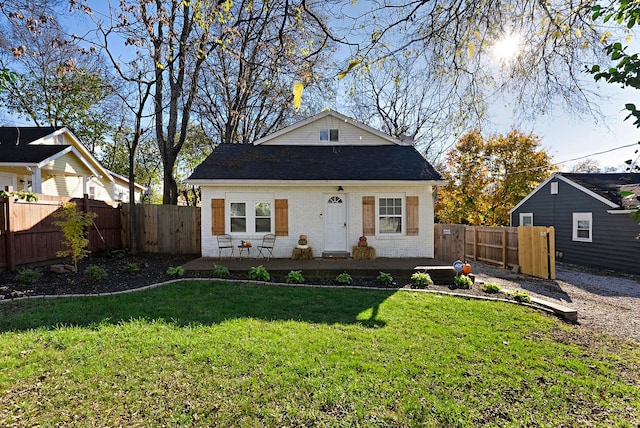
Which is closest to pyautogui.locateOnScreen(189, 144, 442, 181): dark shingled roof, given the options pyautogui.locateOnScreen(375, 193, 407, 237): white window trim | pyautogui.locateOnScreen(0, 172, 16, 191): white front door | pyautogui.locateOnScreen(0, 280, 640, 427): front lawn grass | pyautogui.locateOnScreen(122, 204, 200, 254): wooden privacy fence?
pyautogui.locateOnScreen(375, 193, 407, 237): white window trim

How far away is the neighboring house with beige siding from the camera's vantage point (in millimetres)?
11961

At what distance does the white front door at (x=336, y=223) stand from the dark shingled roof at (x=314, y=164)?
88 centimetres

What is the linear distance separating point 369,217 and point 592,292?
264 inches

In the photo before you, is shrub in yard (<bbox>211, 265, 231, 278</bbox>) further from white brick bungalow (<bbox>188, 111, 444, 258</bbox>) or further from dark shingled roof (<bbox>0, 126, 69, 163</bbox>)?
dark shingled roof (<bbox>0, 126, 69, 163</bbox>)

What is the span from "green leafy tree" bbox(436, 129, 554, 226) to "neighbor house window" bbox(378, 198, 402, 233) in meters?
12.4

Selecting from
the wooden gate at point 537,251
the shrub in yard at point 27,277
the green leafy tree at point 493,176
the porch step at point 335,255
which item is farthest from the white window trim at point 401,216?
the green leafy tree at point 493,176

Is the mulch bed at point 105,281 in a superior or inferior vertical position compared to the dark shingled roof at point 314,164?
inferior

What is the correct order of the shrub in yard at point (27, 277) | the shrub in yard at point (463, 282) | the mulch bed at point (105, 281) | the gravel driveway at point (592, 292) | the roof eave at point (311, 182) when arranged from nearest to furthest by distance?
1. the gravel driveway at point (592, 292)
2. the mulch bed at point (105, 281)
3. the shrub in yard at point (27, 277)
4. the shrub in yard at point (463, 282)
5. the roof eave at point (311, 182)

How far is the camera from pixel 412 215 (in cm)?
1017

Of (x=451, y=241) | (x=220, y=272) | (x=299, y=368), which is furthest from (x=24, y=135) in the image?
(x=451, y=241)

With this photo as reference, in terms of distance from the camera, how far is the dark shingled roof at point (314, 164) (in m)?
10.1

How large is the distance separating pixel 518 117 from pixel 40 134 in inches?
746

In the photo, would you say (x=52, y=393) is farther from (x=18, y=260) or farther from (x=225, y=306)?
(x=18, y=260)

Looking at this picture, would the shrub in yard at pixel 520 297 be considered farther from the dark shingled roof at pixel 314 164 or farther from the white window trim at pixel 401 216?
the dark shingled roof at pixel 314 164
